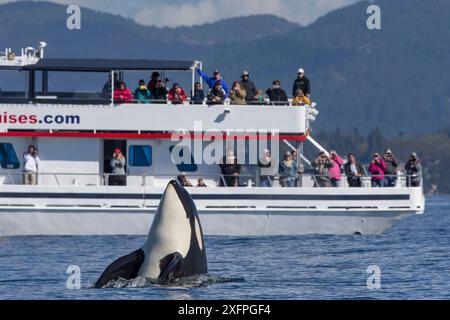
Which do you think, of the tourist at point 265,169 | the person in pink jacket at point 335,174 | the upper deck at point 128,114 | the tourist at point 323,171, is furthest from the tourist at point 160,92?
the person in pink jacket at point 335,174

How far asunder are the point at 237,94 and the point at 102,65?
4594 millimetres

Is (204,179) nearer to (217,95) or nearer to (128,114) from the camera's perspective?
(217,95)

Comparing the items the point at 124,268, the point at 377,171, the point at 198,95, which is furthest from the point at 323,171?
the point at 124,268

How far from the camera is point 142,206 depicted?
42.7 metres

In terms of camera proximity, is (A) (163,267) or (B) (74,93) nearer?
(A) (163,267)

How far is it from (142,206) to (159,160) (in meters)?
2.21

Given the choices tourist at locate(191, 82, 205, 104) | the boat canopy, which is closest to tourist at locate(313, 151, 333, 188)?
tourist at locate(191, 82, 205, 104)

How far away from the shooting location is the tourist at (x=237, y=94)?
4350 cm

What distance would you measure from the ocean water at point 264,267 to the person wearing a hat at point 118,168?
234 cm

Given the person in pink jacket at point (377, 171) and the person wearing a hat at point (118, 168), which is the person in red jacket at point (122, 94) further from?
the person in pink jacket at point (377, 171)

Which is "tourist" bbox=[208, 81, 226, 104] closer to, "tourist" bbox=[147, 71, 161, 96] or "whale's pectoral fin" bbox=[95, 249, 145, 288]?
"tourist" bbox=[147, 71, 161, 96]

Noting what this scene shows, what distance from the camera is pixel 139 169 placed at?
44.2 m
